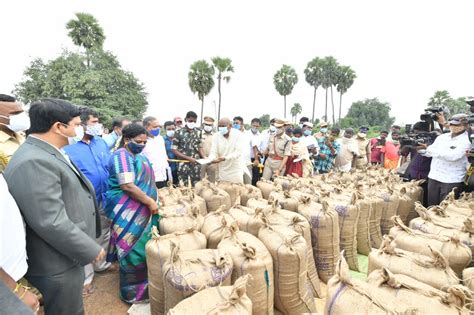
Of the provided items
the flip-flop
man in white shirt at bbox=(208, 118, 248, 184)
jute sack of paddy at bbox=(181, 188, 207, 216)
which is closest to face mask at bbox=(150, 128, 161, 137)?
man in white shirt at bbox=(208, 118, 248, 184)

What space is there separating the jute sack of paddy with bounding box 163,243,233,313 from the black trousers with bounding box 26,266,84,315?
1.63 ft

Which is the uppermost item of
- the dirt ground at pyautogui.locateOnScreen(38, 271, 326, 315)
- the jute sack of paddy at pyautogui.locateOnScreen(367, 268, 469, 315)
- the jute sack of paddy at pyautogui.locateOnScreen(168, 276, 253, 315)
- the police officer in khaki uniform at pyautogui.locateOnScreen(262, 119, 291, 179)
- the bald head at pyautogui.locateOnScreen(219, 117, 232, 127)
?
the bald head at pyautogui.locateOnScreen(219, 117, 232, 127)

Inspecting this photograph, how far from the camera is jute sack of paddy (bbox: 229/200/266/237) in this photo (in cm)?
251

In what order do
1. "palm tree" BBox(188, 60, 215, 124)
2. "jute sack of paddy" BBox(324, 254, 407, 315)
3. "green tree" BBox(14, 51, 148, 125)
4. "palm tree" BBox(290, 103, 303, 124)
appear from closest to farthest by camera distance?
"jute sack of paddy" BBox(324, 254, 407, 315) → "green tree" BBox(14, 51, 148, 125) → "palm tree" BBox(188, 60, 215, 124) → "palm tree" BBox(290, 103, 303, 124)

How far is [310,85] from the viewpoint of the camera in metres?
38.2

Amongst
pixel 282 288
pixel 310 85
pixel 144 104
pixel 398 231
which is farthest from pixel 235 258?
pixel 310 85

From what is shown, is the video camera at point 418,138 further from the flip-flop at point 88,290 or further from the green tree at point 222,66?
the green tree at point 222,66

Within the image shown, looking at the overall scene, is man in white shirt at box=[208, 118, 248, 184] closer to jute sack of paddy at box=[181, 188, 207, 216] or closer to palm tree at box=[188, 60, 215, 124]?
jute sack of paddy at box=[181, 188, 207, 216]

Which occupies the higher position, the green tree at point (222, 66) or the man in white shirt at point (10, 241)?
the green tree at point (222, 66)

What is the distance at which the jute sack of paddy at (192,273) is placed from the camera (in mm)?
1593

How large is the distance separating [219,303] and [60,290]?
34.5 inches

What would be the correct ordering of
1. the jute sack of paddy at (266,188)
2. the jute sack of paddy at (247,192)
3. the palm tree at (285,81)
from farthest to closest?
the palm tree at (285,81), the jute sack of paddy at (266,188), the jute sack of paddy at (247,192)

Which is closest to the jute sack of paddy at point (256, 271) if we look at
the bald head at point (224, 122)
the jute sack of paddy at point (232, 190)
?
the jute sack of paddy at point (232, 190)

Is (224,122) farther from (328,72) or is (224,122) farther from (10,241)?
(328,72)
